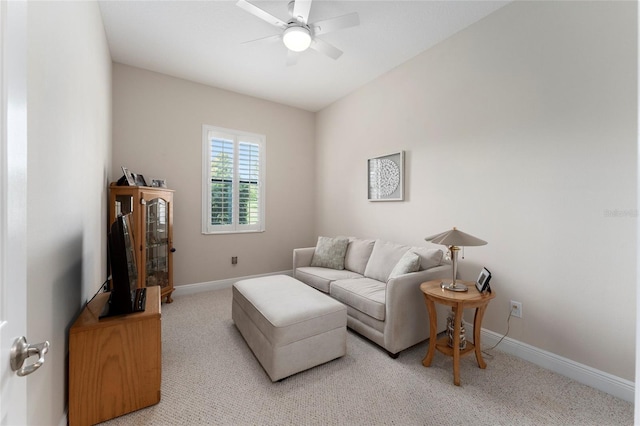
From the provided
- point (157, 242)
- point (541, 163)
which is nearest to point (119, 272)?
point (157, 242)

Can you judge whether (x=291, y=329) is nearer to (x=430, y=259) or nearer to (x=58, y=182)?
(x=430, y=259)

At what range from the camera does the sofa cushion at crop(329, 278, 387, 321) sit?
2.32 meters

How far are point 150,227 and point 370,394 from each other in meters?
2.86

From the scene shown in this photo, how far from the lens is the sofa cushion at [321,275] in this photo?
303cm

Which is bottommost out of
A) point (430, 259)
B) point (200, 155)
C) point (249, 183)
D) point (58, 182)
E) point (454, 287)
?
point (454, 287)

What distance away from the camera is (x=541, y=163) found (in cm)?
215

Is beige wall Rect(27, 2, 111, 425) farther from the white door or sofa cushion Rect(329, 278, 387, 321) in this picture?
sofa cushion Rect(329, 278, 387, 321)

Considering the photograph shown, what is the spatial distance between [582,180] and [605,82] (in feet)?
2.21

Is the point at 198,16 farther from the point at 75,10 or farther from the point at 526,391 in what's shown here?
the point at 526,391

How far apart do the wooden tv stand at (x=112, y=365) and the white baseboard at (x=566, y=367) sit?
2.69 meters

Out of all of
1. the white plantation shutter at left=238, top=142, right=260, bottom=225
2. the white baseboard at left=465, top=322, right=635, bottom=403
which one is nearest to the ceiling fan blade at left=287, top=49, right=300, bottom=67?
the white plantation shutter at left=238, top=142, right=260, bottom=225

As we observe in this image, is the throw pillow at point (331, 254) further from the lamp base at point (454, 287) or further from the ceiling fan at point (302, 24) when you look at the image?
the ceiling fan at point (302, 24)

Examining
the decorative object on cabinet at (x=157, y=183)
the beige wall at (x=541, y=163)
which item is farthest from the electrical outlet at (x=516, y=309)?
the decorative object on cabinet at (x=157, y=183)

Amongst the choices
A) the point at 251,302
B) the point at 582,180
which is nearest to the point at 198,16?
the point at 251,302
